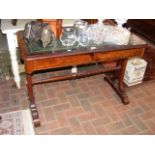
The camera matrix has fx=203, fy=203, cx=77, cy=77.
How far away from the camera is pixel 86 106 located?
2619 millimetres

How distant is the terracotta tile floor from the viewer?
2.34 m

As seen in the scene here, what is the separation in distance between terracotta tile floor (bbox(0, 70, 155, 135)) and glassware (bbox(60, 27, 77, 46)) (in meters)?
0.87

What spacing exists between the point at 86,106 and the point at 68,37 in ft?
3.12

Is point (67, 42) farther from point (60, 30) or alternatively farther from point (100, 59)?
point (100, 59)

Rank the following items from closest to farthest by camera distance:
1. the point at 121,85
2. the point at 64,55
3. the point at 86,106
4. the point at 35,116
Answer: the point at 64,55, the point at 35,116, the point at 86,106, the point at 121,85

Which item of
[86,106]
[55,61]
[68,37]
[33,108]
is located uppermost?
[68,37]

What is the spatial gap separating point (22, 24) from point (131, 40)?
4.24 ft

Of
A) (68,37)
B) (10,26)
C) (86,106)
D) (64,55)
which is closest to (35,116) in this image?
(86,106)

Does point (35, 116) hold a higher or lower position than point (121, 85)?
lower

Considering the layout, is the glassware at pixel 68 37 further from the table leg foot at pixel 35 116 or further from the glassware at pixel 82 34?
the table leg foot at pixel 35 116

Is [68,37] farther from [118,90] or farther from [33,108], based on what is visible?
[118,90]

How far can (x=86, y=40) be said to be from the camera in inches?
84.4

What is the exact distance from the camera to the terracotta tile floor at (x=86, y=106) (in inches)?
92.3
